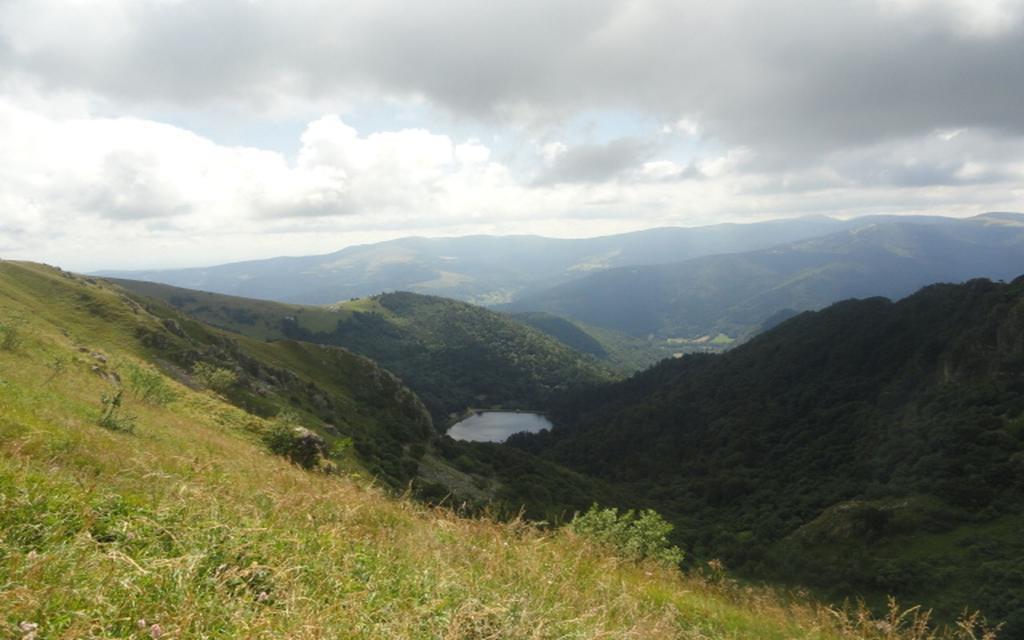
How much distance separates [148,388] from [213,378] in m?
16.8

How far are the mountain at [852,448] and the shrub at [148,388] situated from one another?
57.0 meters

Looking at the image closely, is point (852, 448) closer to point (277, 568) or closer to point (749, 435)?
point (749, 435)

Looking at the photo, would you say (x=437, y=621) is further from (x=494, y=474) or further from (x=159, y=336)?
(x=494, y=474)

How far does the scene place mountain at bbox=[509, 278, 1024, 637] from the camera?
54.7m

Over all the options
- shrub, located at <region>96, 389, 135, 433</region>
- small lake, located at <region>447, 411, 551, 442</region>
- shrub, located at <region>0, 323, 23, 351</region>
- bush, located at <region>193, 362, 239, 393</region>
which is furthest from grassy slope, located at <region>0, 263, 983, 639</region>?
small lake, located at <region>447, 411, 551, 442</region>

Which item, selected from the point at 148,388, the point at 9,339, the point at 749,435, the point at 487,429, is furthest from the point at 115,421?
the point at 487,429

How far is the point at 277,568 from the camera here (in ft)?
15.0

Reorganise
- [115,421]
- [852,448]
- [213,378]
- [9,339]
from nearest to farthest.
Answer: [115,421], [9,339], [213,378], [852,448]

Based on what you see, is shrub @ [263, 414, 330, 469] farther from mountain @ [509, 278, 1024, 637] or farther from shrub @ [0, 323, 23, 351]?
mountain @ [509, 278, 1024, 637]

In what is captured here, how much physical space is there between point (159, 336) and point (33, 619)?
177 feet

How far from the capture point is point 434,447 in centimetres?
7788

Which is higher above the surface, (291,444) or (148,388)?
(148,388)

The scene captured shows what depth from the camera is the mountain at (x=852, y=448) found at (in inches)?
2152

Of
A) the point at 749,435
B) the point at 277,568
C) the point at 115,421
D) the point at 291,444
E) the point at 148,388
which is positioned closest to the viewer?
the point at 277,568
